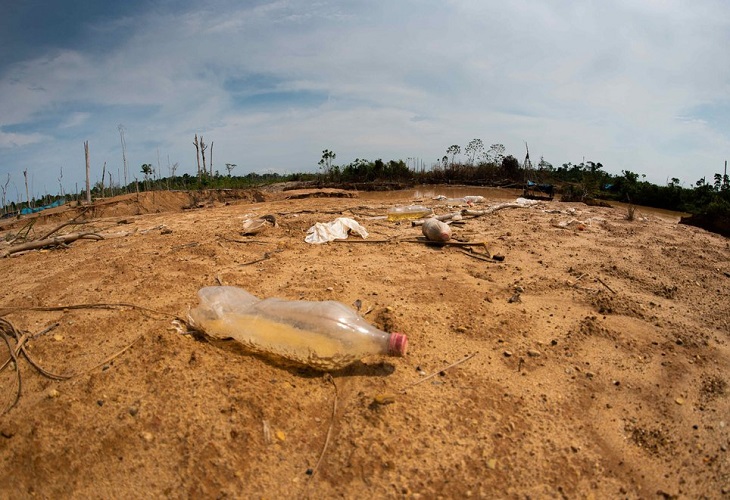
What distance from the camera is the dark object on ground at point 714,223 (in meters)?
5.97

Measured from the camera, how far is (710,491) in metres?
1.38

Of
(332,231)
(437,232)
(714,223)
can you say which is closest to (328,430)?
(437,232)

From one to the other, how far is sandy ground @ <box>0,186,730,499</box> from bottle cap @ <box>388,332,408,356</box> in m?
0.19

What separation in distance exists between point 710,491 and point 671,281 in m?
2.46

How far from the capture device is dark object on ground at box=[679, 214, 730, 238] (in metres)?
5.97

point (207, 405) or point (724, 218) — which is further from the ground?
point (724, 218)

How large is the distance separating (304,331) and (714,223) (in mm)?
7463

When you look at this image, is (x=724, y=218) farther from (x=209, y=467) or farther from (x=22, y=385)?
(x=22, y=385)

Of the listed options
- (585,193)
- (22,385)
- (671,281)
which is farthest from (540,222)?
(585,193)

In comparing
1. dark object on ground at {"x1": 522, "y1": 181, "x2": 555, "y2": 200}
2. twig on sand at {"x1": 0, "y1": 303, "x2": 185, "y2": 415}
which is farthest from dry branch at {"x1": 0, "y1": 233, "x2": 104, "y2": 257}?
dark object on ground at {"x1": 522, "y1": 181, "x2": 555, "y2": 200}

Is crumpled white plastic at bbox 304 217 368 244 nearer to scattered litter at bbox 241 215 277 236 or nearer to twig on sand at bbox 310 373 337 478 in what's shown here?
scattered litter at bbox 241 215 277 236

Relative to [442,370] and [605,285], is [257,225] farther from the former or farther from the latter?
[605,285]

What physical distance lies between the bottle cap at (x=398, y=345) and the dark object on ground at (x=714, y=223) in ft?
22.2

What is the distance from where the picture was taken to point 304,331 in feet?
6.04
